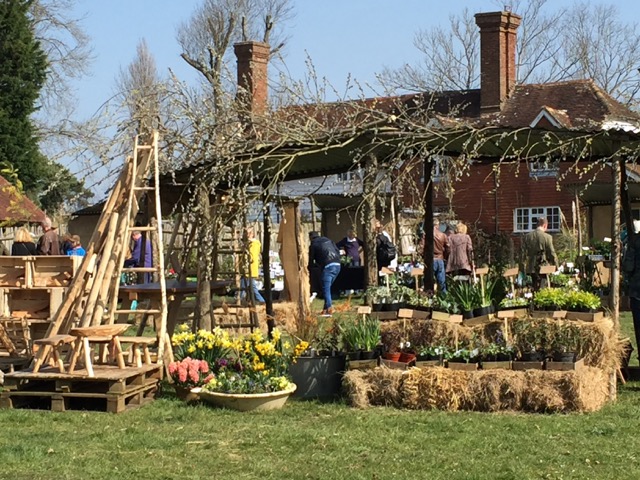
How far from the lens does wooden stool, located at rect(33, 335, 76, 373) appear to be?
9289mm

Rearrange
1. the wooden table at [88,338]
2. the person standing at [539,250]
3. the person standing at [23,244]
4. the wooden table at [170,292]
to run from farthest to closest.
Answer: the person standing at [539,250], the person standing at [23,244], the wooden table at [170,292], the wooden table at [88,338]

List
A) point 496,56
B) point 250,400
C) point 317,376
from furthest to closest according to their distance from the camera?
point 496,56 → point 317,376 → point 250,400

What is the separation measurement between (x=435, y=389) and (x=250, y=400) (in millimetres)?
1633

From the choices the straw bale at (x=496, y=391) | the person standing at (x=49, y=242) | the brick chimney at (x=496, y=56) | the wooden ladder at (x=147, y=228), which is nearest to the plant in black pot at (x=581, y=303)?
the straw bale at (x=496, y=391)

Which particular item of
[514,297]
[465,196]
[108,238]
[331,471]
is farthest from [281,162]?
[465,196]

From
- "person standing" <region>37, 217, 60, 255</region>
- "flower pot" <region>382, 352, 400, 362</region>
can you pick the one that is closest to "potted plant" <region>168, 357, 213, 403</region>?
"flower pot" <region>382, 352, 400, 362</region>

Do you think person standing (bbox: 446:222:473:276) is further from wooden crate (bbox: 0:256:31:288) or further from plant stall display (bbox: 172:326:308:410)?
wooden crate (bbox: 0:256:31:288)

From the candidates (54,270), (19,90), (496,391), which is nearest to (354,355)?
(496,391)

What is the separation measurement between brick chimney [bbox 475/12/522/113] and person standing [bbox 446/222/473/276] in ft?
52.7

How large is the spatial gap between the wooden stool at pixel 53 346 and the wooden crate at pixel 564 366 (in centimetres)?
431

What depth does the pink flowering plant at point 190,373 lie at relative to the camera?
952 cm

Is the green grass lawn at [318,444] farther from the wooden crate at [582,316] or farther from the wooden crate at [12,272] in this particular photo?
the wooden crate at [12,272]

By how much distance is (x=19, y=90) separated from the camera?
108ft

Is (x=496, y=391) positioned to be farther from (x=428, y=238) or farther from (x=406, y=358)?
(x=428, y=238)
